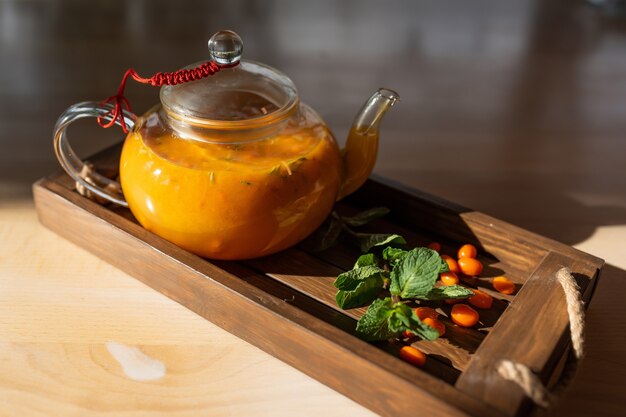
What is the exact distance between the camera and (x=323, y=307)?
2.86ft

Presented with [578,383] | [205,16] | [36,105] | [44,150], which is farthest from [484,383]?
[205,16]

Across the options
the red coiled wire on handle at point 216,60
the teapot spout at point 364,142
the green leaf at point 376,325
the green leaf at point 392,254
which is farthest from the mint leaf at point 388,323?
the red coiled wire on handle at point 216,60

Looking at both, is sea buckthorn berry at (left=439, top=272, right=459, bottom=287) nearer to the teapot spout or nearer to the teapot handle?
the teapot spout

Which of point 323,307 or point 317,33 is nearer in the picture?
point 323,307

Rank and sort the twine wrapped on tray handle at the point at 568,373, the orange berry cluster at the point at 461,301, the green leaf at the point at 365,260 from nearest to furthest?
1. the twine wrapped on tray handle at the point at 568,373
2. the orange berry cluster at the point at 461,301
3. the green leaf at the point at 365,260

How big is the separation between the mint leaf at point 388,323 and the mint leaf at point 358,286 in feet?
0.15

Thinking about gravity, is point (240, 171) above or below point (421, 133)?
above

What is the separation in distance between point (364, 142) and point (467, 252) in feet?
0.60

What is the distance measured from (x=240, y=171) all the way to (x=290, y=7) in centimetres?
126

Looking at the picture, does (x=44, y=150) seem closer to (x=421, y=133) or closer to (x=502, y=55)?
(x=421, y=133)

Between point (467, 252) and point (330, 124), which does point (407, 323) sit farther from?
point (330, 124)

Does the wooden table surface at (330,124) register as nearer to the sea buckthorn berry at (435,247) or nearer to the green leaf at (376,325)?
the green leaf at (376,325)

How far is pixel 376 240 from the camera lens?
0.95m

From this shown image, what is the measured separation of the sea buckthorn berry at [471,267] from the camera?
918 mm
